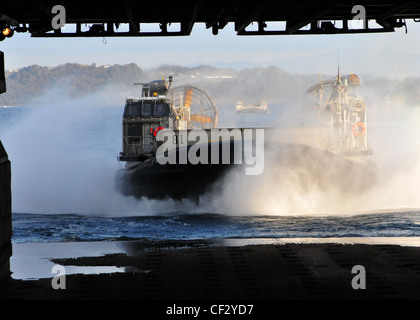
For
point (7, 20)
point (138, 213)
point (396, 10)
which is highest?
point (396, 10)

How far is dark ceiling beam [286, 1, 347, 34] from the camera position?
47.1ft

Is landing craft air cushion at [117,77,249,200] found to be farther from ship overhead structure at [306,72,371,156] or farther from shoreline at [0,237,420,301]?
shoreline at [0,237,420,301]

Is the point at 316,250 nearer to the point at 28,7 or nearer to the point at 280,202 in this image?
the point at 28,7

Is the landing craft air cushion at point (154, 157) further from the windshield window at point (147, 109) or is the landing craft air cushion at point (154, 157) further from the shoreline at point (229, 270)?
the shoreline at point (229, 270)

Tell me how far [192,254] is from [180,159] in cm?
1533

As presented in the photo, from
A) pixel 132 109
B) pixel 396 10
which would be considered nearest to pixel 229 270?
pixel 396 10

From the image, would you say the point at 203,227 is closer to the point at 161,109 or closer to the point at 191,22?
the point at 191,22

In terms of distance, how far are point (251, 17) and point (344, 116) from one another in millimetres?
23184

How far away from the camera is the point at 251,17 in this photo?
619 inches

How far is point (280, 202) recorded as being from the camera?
29.8 metres

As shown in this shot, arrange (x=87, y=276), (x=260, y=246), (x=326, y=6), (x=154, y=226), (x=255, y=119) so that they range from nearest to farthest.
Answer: (x=87, y=276), (x=326, y=6), (x=260, y=246), (x=154, y=226), (x=255, y=119)

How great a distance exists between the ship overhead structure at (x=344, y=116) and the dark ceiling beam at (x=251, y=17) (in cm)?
1982

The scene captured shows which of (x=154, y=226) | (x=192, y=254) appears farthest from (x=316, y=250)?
(x=154, y=226)

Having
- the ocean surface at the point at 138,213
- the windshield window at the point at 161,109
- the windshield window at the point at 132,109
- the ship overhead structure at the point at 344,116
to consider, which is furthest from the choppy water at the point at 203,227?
the ship overhead structure at the point at 344,116
